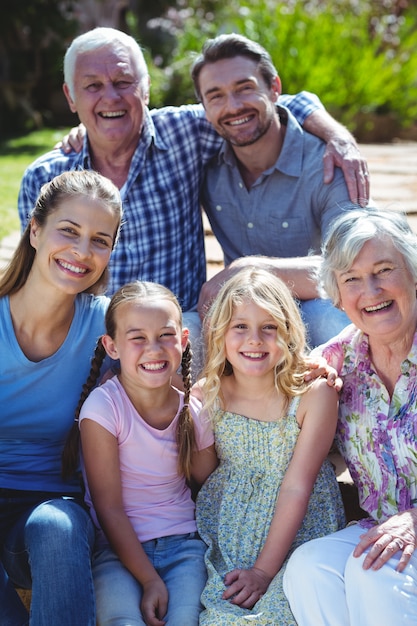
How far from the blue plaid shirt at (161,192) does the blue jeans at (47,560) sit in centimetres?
113

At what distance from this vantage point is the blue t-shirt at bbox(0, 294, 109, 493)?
2246 millimetres

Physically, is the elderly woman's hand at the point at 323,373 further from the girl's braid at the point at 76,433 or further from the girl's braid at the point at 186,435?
the girl's braid at the point at 76,433

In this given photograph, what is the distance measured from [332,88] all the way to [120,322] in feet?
17.5

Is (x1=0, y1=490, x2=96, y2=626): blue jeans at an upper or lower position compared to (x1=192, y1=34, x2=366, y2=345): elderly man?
→ lower

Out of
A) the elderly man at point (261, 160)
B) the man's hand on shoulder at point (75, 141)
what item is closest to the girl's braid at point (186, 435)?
the elderly man at point (261, 160)

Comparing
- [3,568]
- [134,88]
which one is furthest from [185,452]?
[134,88]

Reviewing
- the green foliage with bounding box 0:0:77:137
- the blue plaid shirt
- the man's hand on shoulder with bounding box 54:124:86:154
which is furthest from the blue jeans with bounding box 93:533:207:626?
the green foliage with bounding box 0:0:77:137

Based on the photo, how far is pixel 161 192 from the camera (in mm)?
3088

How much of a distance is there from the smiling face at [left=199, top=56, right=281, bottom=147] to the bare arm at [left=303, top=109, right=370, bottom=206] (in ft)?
0.76

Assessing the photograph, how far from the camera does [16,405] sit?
2271mm

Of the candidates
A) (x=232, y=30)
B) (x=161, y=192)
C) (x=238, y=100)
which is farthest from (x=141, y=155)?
(x=232, y=30)

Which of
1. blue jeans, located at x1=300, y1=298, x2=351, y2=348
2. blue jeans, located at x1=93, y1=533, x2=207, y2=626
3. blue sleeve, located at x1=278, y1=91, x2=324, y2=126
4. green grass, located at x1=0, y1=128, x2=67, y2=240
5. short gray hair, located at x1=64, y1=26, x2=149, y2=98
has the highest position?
short gray hair, located at x1=64, y1=26, x2=149, y2=98

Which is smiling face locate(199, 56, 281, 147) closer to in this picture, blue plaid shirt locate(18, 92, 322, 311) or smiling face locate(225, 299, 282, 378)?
blue plaid shirt locate(18, 92, 322, 311)

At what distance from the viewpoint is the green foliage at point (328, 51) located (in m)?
6.82
